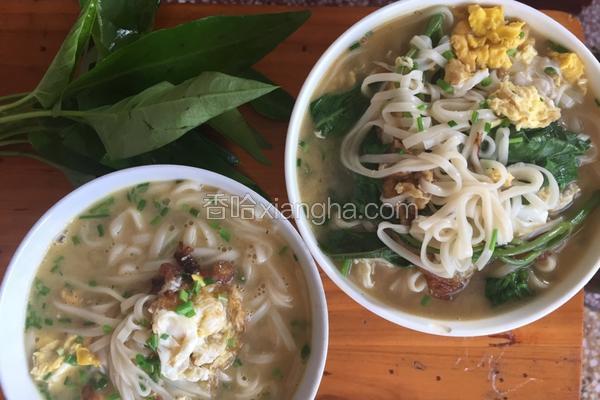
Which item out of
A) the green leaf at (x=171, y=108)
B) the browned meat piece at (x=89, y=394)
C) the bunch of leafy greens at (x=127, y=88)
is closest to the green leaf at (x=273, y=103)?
the bunch of leafy greens at (x=127, y=88)

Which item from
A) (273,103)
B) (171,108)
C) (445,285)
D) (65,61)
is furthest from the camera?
(273,103)

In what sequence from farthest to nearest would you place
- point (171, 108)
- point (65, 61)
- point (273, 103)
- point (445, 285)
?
point (273, 103)
point (445, 285)
point (65, 61)
point (171, 108)

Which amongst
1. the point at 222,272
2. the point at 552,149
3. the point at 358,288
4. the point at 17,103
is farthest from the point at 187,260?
the point at 552,149

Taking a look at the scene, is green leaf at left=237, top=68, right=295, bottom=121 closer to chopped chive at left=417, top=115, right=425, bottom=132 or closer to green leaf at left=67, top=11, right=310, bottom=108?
green leaf at left=67, top=11, right=310, bottom=108

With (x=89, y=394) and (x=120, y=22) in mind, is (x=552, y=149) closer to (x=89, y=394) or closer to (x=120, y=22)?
(x=120, y=22)

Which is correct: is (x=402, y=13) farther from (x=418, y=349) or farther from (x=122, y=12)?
(x=418, y=349)

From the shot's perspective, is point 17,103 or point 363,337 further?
point 363,337

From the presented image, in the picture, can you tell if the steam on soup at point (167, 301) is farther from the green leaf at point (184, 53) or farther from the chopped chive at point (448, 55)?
the chopped chive at point (448, 55)
